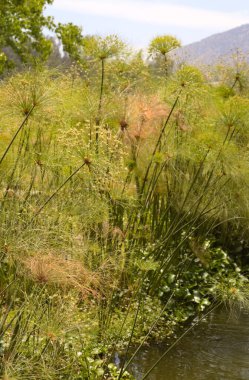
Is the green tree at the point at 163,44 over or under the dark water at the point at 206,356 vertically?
over

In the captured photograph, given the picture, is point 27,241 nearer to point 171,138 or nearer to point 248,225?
point 171,138

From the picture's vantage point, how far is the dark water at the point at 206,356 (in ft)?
23.0

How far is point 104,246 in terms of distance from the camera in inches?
265

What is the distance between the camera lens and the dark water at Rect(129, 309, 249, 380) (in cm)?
702

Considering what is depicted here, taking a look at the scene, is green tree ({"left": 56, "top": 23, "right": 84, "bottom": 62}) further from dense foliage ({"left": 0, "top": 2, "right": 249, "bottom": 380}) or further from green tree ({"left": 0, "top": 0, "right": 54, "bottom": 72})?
dense foliage ({"left": 0, "top": 2, "right": 249, "bottom": 380})

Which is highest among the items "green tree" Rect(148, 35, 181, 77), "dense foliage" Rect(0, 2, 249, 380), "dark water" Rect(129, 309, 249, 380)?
"green tree" Rect(148, 35, 181, 77)

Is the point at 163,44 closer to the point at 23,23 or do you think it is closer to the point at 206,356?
the point at 206,356

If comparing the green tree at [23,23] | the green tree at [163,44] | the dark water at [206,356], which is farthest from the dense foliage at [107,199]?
the green tree at [23,23]

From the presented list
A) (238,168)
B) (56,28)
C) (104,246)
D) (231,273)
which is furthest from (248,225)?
(56,28)

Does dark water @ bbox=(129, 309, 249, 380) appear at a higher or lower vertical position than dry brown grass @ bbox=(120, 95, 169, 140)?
lower

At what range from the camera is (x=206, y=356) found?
7.56m

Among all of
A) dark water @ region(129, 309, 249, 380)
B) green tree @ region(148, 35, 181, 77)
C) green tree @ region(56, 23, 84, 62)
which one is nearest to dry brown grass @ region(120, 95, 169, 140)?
green tree @ region(148, 35, 181, 77)

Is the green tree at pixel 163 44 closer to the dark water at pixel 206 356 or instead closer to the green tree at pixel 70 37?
the dark water at pixel 206 356

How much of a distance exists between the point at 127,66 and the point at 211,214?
6.39 feet
